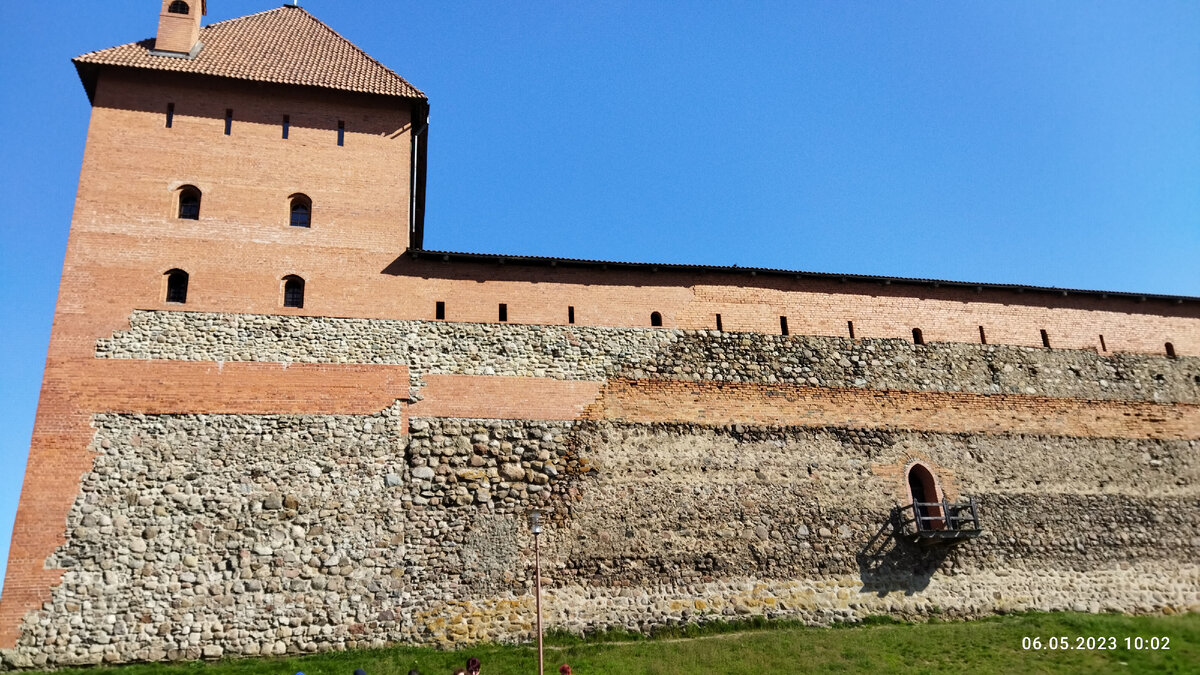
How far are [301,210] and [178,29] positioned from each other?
4.85m

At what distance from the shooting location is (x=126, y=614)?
12.2 m

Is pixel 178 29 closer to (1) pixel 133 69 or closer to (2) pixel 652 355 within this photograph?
(1) pixel 133 69

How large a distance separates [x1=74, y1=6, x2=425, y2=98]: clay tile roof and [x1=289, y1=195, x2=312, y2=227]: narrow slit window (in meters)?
2.50

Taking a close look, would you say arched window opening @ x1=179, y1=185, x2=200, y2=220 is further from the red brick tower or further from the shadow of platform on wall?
the shadow of platform on wall

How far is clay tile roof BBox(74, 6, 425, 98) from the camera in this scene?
1592 centimetres

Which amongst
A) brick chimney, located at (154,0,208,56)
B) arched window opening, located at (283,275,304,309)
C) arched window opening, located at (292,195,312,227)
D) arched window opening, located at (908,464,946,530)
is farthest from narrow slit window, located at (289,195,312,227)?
arched window opening, located at (908,464,946,530)

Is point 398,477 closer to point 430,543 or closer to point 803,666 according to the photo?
point 430,543

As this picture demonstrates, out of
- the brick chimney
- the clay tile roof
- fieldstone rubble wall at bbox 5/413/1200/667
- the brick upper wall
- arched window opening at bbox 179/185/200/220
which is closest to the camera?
fieldstone rubble wall at bbox 5/413/1200/667

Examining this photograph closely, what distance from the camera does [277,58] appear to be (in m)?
17.1

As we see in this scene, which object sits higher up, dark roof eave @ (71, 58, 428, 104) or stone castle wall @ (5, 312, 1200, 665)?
dark roof eave @ (71, 58, 428, 104)

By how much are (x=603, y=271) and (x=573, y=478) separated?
4512mm

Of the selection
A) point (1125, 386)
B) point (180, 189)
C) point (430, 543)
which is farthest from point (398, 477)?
point (1125, 386)

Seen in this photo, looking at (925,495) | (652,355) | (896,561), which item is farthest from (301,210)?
(925,495)

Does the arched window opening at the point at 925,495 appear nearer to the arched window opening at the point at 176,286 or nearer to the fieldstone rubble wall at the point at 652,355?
the fieldstone rubble wall at the point at 652,355
